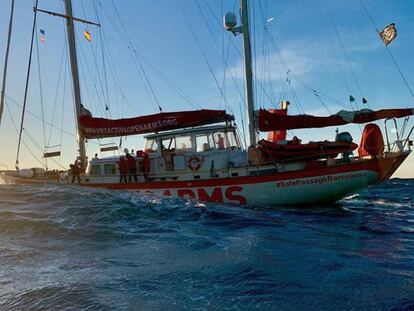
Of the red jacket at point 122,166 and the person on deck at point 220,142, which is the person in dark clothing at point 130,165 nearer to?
the red jacket at point 122,166

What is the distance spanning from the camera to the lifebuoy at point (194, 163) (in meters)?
18.0

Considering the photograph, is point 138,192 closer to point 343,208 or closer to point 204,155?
point 204,155

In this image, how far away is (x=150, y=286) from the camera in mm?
5258

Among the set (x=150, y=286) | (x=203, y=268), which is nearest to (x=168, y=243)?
(x=203, y=268)

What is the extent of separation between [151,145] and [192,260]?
1342cm

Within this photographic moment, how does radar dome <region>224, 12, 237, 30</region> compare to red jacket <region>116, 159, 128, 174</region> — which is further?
radar dome <region>224, 12, 237, 30</region>

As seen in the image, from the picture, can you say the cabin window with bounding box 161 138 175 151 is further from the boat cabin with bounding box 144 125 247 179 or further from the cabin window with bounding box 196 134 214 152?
the cabin window with bounding box 196 134 214 152

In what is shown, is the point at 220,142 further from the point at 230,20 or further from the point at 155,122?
the point at 230,20

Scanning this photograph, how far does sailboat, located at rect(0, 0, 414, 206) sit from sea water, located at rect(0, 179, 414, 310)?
13.9ft

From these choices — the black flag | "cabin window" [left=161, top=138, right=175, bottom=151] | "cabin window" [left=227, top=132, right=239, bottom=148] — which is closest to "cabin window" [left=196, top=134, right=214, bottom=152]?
"cabin window" [left=227, top=132, right=239, bottom=148]

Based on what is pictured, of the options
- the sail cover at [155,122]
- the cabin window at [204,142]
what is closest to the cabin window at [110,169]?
the sail cover at [155,122]

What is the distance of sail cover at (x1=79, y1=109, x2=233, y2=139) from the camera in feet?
62.4

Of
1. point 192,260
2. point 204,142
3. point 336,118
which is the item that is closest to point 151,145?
point 204,142

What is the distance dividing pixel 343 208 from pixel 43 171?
1599 cm
